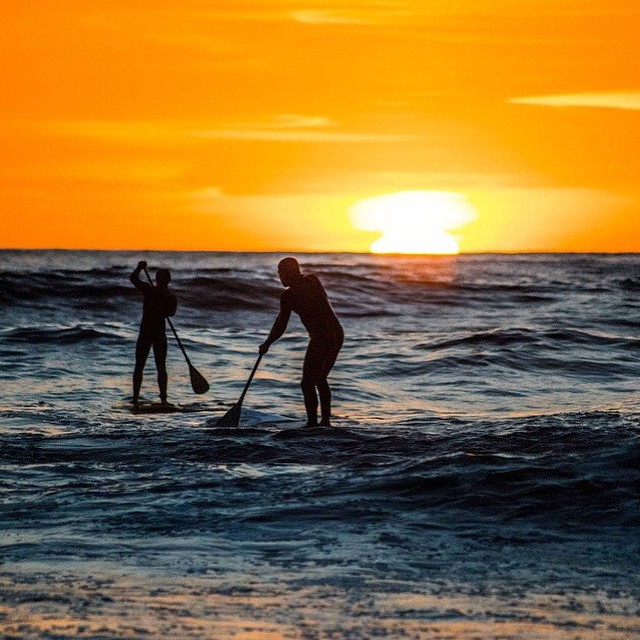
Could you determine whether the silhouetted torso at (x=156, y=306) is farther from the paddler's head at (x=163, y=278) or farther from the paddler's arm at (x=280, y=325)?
the paddler's arm at (x=280, y=325)

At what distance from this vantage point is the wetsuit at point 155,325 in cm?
1549

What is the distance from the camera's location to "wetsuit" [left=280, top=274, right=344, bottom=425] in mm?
12453

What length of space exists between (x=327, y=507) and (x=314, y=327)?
428 cm

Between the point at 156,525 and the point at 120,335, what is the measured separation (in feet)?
62.7

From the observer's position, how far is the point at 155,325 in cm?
1570

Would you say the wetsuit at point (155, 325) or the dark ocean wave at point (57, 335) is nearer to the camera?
the wetsuit at point (155, 325)

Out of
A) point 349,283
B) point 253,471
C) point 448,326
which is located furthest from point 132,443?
point 349,283

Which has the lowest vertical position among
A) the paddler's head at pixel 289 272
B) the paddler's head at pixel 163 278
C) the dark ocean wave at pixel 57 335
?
the dark ocean wave at pixel 57 335

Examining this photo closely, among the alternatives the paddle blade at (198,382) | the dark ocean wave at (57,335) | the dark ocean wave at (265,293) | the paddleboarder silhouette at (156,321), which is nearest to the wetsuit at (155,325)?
the paddleboarder silhouette at (156,321)

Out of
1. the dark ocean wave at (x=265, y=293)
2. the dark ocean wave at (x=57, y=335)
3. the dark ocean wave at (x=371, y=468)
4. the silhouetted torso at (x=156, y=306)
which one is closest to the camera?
the dark ocean wave at (x=371, y=468)

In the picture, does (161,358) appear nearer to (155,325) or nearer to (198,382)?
(155,325)

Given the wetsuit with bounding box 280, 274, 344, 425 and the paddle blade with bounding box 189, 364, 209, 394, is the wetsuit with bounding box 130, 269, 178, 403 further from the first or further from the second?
the wetsuit with bounding box 280, 274, 344, 425

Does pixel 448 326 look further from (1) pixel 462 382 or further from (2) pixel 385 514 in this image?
(2) pixel 385 514

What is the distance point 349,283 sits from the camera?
51000mm
